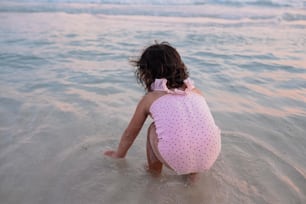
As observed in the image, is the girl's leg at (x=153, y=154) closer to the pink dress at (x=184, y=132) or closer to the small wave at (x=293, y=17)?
the pink dress at (x=184, y=132)

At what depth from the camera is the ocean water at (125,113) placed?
2734 millimetres

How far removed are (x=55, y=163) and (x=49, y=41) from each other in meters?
4.93

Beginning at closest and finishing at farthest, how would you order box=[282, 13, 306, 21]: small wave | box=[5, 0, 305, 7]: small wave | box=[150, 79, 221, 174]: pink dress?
box=[150, 79, 221, 174]: pink dress < box=[282, 13, 306, 21]: small wave < box=[5, 0, 305, 7]: small wave

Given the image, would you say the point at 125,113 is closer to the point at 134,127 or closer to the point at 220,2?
the point at 134,127

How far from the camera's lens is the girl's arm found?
2.72 meters

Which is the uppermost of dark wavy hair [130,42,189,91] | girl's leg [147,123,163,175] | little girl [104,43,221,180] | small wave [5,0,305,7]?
dark wavy hair [130,42,189,91]

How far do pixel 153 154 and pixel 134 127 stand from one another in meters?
0.23

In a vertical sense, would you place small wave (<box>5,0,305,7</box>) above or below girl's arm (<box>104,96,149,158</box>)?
below

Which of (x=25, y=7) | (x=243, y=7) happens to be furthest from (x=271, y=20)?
(x=25, y=7)

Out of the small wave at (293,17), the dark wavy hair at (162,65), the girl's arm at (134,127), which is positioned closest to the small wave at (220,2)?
the small wave at (293,17)

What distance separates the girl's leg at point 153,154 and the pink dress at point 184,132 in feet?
0.31

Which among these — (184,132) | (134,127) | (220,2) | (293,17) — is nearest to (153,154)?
(134,127)

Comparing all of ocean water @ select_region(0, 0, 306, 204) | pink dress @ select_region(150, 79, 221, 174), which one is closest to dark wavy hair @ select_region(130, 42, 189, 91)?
pink dress @ select_region(150, 79, 221, 174)

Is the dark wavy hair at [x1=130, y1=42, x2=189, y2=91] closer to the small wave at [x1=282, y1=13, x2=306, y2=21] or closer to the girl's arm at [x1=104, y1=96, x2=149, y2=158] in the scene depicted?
the girl's arm at [x1=104, y1=96, x2=149, y2=158]
